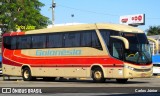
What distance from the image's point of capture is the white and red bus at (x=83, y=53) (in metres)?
27.0

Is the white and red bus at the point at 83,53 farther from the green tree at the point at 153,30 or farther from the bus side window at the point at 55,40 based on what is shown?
the green tree at the point at 153,30

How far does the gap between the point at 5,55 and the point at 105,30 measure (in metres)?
10.4

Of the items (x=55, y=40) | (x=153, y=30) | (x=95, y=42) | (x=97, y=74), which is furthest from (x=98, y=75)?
(x=153, y=30)

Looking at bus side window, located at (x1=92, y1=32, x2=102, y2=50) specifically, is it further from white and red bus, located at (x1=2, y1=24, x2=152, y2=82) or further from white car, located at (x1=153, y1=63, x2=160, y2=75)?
white car, located at (x1=153, y1=63, x2=160, y2=75)

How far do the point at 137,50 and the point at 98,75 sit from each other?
9.28 ft

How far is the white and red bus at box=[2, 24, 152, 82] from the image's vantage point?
2697cm

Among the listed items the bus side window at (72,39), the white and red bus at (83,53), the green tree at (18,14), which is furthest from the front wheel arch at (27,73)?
the green tree at (18,14)

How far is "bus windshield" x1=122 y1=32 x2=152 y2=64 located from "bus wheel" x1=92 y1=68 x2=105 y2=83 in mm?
1954

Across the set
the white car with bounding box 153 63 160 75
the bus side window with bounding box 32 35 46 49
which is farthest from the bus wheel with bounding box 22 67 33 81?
the white car with bounding box 153 63 160 75

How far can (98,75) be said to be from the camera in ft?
91.8

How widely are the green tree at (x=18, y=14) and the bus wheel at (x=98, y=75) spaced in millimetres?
29279

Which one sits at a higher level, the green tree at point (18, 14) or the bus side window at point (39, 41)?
the green tree at point (18, 14)

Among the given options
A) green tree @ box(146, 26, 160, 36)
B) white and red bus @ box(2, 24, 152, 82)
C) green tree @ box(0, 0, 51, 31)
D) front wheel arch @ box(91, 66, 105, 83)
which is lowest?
front wheel arch @ box(91, 66, 105, 83)

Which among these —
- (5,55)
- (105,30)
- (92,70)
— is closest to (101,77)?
(92,70)
